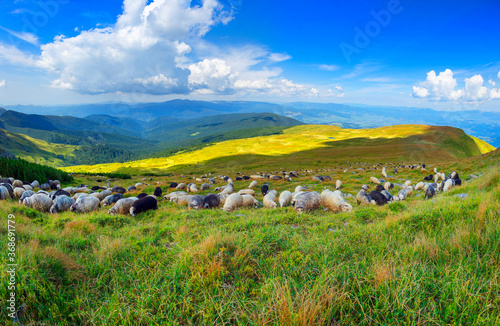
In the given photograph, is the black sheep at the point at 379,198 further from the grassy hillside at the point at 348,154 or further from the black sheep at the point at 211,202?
the grassy hillside at the point at 348,154

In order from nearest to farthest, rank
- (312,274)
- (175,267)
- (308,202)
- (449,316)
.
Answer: (449,316)
(312,274)
(175,267)
(308,202)

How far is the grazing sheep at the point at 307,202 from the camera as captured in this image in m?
9.36

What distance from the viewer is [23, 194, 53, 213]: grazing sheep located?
34.7 ft

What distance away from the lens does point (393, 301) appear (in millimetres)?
2678

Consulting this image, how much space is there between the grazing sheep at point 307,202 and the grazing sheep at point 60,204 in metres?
12.7

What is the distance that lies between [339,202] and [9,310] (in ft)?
35.1

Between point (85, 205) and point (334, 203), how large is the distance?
1374 cm

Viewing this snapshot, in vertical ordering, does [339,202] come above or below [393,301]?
below

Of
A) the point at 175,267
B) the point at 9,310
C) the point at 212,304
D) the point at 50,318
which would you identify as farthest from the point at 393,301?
the point at 9,310

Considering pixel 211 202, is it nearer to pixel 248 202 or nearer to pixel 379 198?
pixel 248 202

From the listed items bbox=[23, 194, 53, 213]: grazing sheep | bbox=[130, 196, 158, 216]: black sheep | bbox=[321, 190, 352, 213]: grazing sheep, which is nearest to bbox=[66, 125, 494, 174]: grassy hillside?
bbox=[321, 190, 352, 213]: grazing sheep

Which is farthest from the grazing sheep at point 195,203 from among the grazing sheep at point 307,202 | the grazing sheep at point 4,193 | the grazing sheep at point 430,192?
the grazing sheep at point 430,192

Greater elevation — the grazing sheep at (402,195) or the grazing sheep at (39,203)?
the grazing sheep at (39,203)

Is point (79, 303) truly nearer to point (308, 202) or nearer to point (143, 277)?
point (143, 277)
